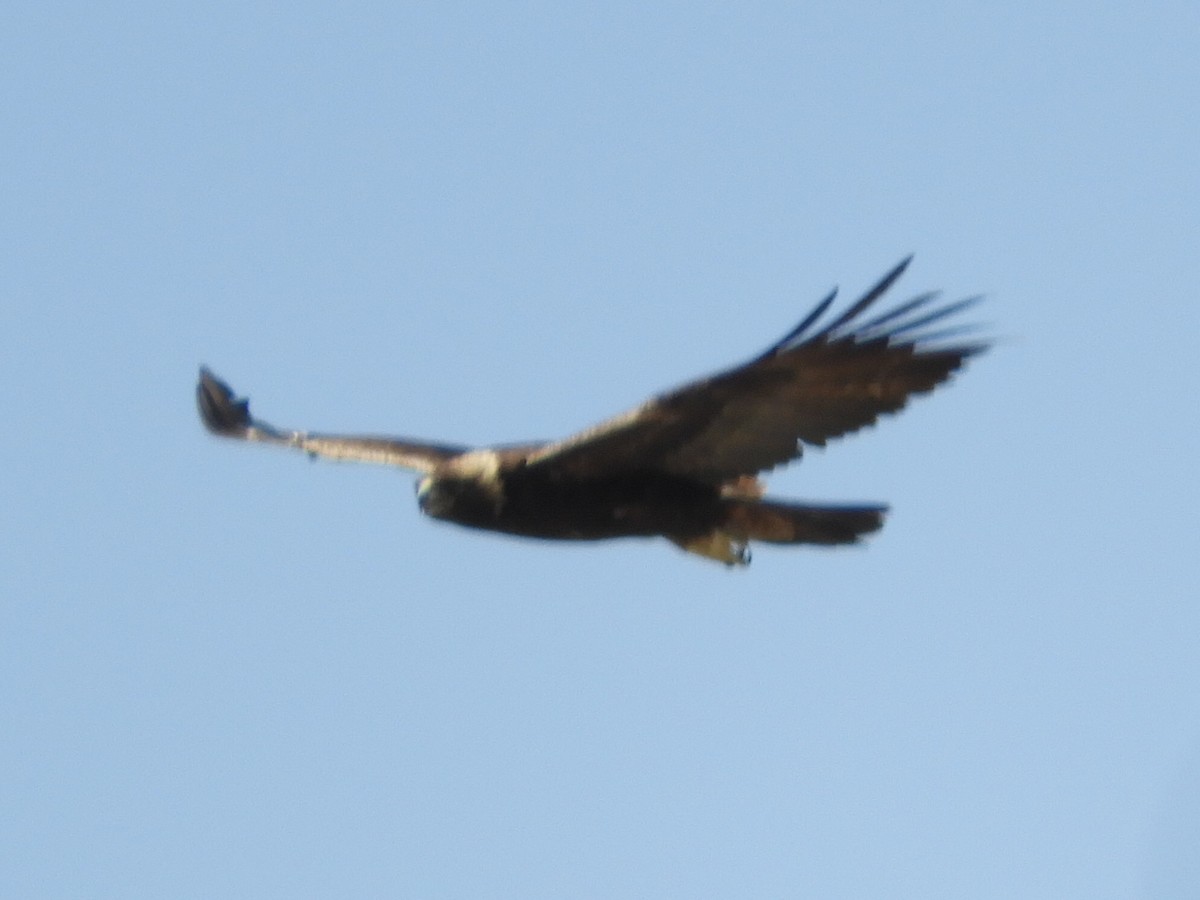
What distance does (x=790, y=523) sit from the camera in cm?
894

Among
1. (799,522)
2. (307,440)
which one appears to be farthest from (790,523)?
(307,440)

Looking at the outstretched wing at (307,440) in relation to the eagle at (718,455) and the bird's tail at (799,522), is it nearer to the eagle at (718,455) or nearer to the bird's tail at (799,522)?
the eagle at (718,455)

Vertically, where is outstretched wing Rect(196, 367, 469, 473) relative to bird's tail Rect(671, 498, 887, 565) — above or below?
above

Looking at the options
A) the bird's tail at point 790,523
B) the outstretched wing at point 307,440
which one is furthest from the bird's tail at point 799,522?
the outstretched wing at point 307,440

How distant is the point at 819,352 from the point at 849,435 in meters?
0.35

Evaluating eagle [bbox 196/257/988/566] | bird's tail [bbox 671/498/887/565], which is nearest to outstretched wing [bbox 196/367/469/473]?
eagle [bbox 196/257/988/566]

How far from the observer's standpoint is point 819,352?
8.04 metres

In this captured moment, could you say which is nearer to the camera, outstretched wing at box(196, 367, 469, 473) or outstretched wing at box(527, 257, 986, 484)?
outstretched wing at box(527, 257, 986, 484)

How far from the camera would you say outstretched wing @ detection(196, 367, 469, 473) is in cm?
950

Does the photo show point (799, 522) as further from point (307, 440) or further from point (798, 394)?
point (307, 440)

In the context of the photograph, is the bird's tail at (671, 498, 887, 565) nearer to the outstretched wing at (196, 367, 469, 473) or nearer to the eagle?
the eagle

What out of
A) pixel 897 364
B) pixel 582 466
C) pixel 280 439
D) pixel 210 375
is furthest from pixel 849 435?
pixel 210 375

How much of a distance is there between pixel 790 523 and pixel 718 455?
66 cm

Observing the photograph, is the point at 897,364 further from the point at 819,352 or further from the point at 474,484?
the point at 474,484
